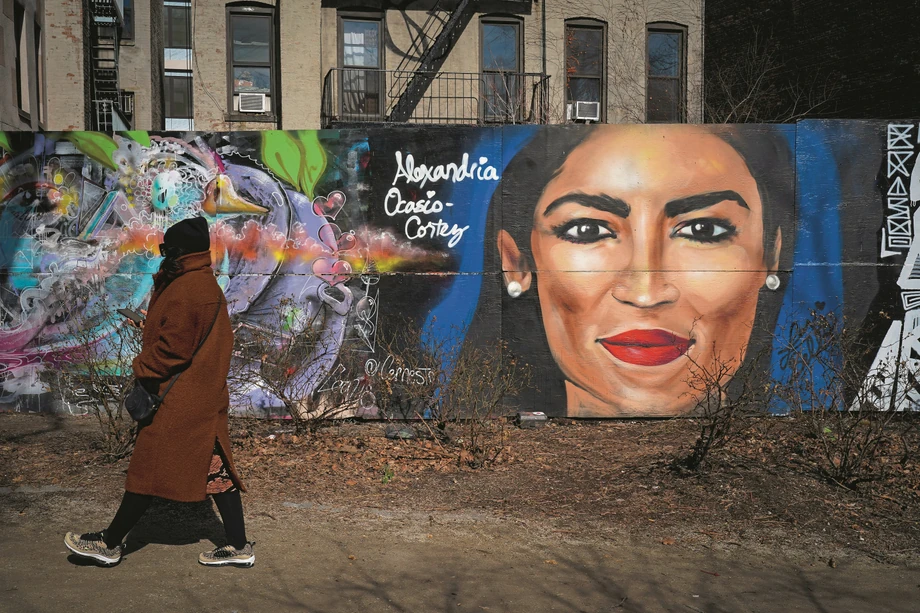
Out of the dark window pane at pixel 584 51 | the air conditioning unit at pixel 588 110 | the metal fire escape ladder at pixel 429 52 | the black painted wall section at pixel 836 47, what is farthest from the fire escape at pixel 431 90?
the black painted wall section at pixel 836 47

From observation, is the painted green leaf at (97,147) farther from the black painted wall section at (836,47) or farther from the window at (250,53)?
the black painted wall section at (836,47)

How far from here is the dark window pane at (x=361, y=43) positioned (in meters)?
16.7

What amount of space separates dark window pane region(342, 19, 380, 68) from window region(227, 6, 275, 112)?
5.05 ft

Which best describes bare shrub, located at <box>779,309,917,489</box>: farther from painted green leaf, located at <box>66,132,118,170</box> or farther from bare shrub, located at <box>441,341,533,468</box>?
painted green leaf, located at <box>66,132,118,170</box>

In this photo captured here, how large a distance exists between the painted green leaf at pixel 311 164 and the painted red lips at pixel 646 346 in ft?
10.0

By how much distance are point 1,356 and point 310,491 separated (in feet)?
12.2

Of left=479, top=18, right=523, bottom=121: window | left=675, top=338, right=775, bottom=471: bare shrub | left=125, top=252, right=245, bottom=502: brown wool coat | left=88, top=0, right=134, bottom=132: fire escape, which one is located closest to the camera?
left=125, top=252, right=245, bottom=502: brown wool coat

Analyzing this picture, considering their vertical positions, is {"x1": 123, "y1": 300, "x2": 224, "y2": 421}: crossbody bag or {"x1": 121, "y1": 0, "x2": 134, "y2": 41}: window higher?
{"x1": 121, "y1": 0, "x2": 134, "y2": 41}: window

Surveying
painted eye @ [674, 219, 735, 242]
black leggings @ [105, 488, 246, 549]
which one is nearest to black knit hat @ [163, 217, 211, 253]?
black leggings @ [105, 488, 246, 549]

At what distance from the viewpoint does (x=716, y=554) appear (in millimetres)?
4777

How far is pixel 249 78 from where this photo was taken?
16.8 m

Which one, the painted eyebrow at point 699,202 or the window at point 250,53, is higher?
the window at point 250,53

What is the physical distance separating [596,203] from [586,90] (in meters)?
10.6

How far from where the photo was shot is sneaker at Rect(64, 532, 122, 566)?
4262mm
